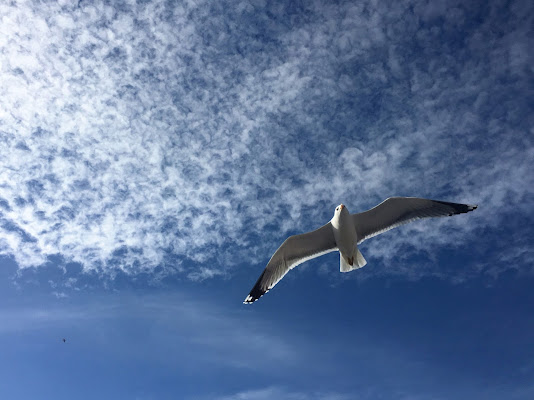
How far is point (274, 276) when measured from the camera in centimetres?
1170

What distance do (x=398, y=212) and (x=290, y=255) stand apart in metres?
2.97

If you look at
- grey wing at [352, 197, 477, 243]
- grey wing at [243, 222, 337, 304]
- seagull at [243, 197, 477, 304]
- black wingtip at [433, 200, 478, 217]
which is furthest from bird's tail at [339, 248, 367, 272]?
black wingtip at [433, 200, 478, 217]

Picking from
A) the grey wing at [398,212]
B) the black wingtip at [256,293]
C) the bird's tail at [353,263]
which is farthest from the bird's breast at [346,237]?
the black wingtip at [256,293]

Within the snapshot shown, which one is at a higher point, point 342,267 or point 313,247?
point 313,247

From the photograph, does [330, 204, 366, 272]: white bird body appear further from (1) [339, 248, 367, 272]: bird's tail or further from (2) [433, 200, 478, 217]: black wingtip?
(2) [433, 200, 478, 217]: black wingtip

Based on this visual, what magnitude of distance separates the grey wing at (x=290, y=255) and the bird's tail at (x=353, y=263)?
563mm

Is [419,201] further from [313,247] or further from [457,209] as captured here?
[313,247]

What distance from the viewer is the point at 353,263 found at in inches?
438

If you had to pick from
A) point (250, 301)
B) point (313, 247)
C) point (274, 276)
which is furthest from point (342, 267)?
point (250, 301)

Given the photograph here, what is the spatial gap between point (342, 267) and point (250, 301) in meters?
2.59

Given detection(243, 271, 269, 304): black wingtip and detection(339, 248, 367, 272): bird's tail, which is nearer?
detection(339, 248, 367, 272): bird's tail

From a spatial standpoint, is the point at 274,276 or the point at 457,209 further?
the point at 274,276

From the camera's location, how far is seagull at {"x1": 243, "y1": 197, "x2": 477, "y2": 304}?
11.0 metres

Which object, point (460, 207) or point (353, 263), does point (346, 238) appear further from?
point (460, 207)
